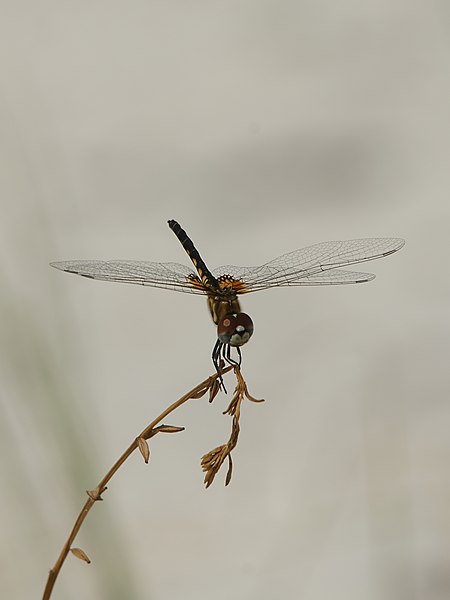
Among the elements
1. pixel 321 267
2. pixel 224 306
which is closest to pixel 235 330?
pixel 224 306

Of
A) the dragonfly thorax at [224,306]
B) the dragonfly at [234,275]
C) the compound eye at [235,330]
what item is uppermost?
the dragonfly at [234,275]

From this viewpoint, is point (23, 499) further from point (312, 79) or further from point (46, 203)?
point (312, 79)

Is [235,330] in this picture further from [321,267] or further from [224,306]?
[321,267]

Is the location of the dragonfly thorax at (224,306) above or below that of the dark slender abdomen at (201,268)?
below

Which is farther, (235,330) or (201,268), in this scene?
(201,268)

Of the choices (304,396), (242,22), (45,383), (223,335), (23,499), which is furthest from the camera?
(242,22)

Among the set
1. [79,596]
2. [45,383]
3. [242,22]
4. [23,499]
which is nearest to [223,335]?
[45,383]
